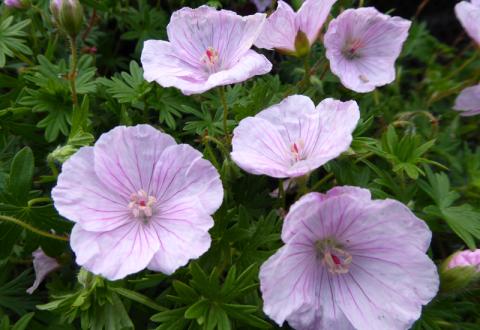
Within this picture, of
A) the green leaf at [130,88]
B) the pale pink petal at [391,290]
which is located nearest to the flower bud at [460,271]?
the pale pink petal at [391,290]

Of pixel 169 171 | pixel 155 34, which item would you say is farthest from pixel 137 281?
pixel 155 34

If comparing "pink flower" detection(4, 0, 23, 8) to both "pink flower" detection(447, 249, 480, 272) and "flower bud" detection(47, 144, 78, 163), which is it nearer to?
"flower bud" detection(47, 144, 78, 163)

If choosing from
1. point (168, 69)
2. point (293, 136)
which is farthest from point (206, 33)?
point (293, 136)

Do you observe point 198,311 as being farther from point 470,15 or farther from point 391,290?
point 470,15

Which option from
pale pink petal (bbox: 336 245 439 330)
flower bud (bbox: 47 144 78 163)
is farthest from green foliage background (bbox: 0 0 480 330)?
pale pink petal (bbox: 336 245 439 330)

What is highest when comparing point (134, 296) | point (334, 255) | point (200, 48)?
point (200, 48)

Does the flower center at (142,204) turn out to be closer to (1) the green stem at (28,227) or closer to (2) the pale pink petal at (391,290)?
(1) the green stem at (28,227)
